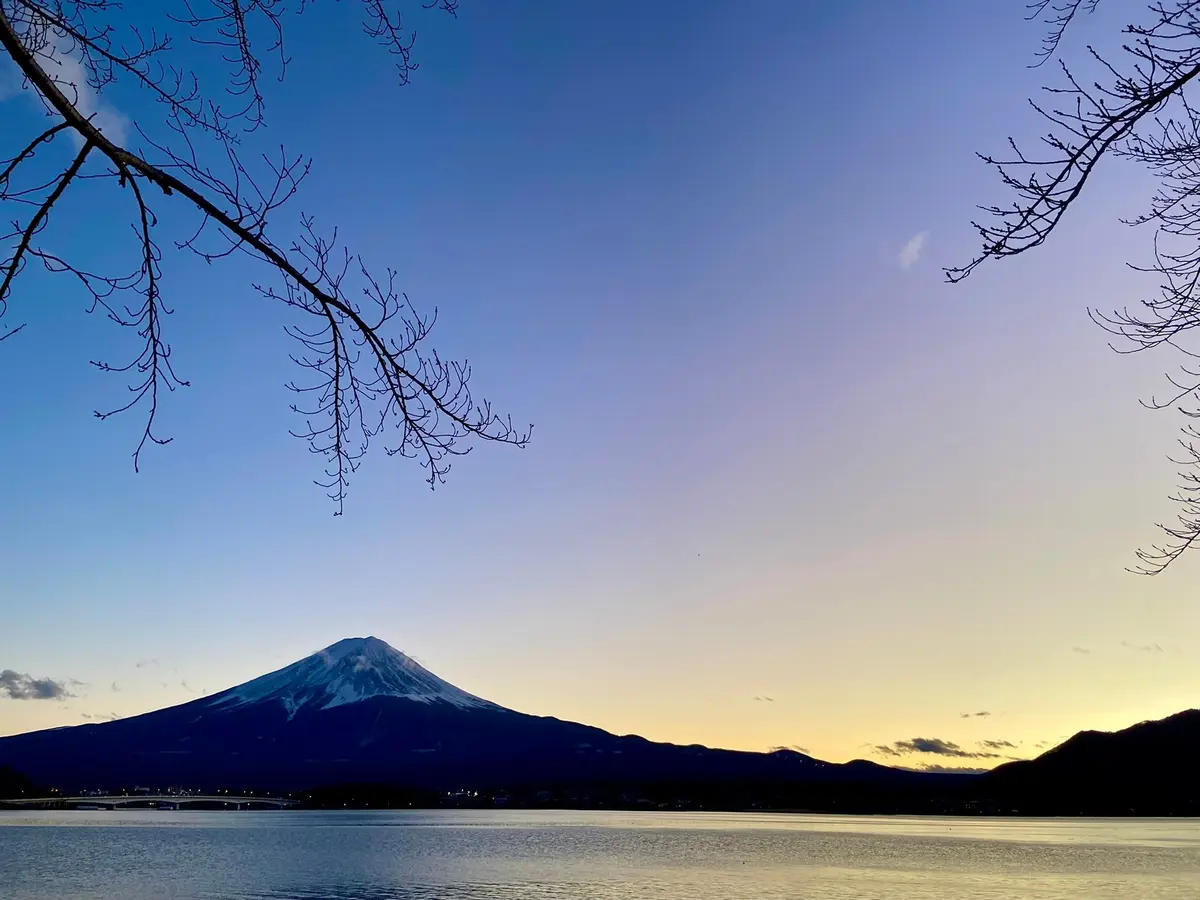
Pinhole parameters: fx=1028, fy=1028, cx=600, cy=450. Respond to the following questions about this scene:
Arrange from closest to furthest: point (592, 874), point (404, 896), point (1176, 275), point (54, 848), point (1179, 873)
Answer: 1. point (1176, 275)
2. point (404, 896)
3. point (592, 874)
4. point (1179, 873)
5. point (54, 848)

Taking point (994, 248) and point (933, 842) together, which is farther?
point (933, 842)

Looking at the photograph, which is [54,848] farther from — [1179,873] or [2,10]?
[2,10]

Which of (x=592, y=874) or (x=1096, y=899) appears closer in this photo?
(x=1096, y=899)

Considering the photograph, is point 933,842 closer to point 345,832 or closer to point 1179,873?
point 1179,873

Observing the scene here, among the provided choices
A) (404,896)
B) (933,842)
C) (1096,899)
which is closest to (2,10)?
(404,896)

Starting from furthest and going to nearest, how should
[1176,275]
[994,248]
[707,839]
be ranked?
[707,839] → [1176,275] → [994,248]

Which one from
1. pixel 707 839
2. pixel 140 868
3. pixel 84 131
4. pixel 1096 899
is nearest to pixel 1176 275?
pixel 84 131

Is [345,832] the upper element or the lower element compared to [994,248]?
upper

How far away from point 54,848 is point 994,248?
11721 centimetres

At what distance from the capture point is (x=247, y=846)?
105 meters

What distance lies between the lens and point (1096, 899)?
5191 cm

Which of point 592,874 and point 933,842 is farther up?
point 933,842

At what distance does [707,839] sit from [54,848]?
2724 inches

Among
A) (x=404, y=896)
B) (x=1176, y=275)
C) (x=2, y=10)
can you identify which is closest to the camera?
(x=2, y=10)
